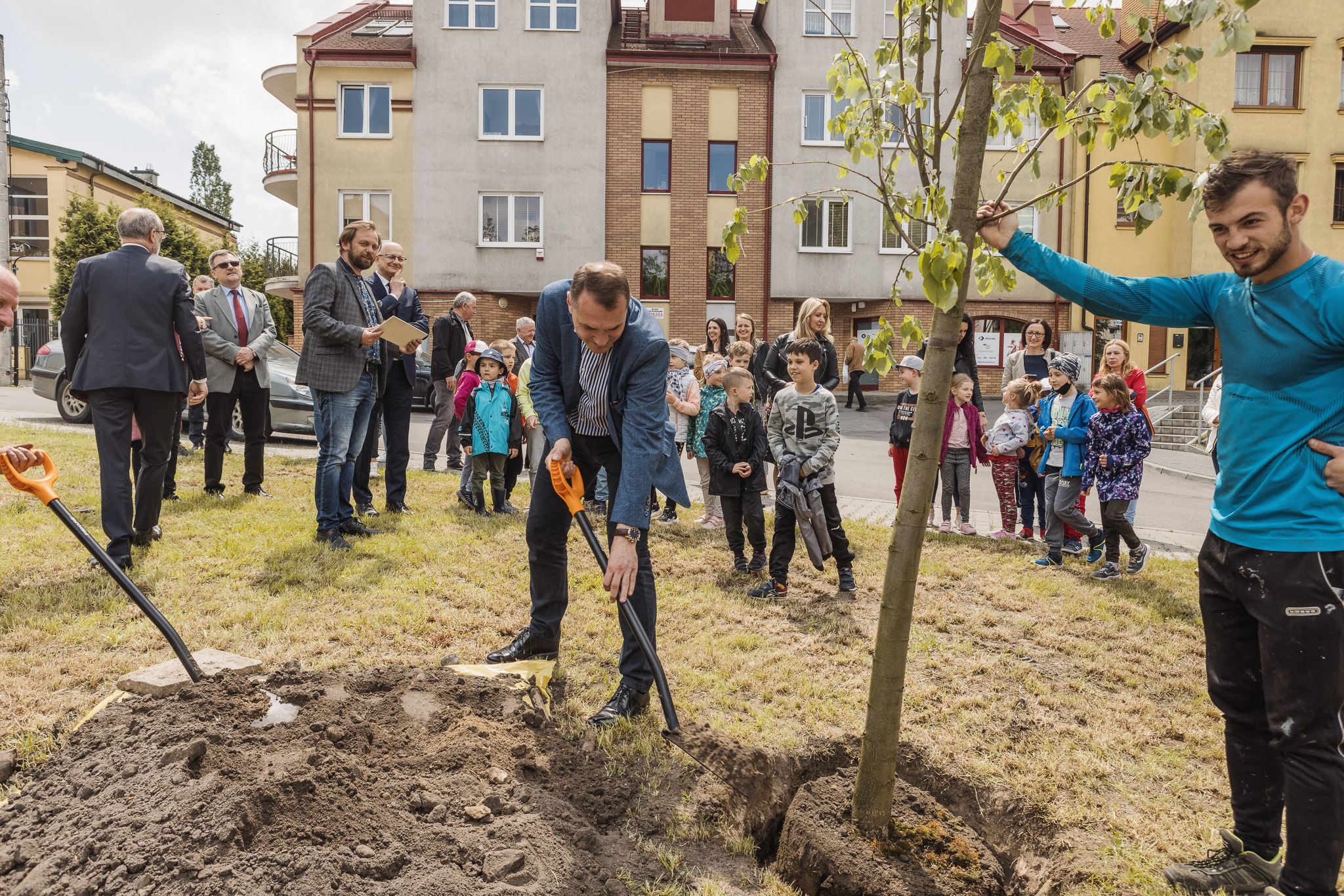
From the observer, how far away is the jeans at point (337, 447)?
20.8 ft

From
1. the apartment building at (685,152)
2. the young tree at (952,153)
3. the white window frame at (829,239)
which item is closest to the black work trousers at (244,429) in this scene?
the young tree at (952,153)

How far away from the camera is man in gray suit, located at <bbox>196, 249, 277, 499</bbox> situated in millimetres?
7723

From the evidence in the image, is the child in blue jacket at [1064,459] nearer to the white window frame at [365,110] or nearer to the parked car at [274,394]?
the parked car at [274,394]

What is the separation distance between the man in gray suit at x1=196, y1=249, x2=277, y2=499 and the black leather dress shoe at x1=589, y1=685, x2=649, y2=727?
511 cm

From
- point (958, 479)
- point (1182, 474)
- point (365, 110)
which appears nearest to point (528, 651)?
point (958, 479)

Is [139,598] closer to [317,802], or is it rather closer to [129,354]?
[317,802]

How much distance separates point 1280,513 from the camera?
103 inches

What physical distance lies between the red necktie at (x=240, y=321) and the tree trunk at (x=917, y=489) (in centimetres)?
697

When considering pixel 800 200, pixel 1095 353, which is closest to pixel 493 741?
pixel 800 200

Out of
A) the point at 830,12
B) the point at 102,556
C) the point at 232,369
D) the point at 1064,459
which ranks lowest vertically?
the point at 102,556

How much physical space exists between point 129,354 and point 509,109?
20705mm

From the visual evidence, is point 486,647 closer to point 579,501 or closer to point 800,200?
point 579,501

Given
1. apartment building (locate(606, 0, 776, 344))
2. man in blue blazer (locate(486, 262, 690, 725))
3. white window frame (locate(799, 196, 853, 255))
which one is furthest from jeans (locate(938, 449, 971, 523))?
white window frame (locate(799, 196, 853, 255))

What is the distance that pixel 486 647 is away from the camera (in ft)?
15.4
